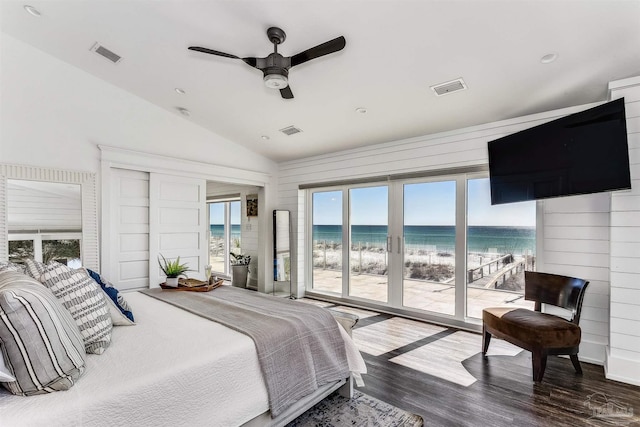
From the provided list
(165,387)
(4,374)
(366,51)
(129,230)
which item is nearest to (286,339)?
(165,387)

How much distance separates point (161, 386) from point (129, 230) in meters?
3.37

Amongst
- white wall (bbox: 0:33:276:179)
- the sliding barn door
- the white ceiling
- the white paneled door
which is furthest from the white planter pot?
the white ceiling

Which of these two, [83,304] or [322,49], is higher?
[322,49]

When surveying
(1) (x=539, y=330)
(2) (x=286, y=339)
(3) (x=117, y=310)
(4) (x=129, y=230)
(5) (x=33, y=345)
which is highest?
(4) (x=129, y=230)

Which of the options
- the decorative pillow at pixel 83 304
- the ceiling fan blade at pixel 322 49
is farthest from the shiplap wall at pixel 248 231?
the decorative pillow at pixel 83 304

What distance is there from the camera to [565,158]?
2.76 meters

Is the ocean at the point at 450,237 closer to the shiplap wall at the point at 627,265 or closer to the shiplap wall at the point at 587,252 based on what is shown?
the shiplap wall at the point at 587,252

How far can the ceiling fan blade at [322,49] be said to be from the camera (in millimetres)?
2144

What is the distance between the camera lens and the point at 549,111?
3371mm

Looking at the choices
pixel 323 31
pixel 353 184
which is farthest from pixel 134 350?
pixel 353 184

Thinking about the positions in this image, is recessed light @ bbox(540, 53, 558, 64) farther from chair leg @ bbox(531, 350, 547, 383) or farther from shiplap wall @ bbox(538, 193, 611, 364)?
chair leg @ bbox(531, 350, 547, 383)

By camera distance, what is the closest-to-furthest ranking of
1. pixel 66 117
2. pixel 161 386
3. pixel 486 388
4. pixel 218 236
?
pixel 161 386 < pixel 486 388 < pixel 66 117 < pixel 218 236

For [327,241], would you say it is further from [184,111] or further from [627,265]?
[627,265]

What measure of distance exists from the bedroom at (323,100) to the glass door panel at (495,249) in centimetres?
29
